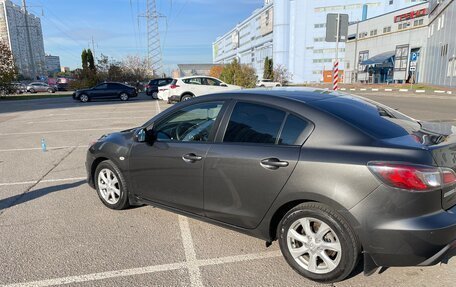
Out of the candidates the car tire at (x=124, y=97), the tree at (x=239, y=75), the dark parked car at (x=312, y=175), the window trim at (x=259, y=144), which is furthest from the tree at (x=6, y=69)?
the window trim at (x=259, y=144)

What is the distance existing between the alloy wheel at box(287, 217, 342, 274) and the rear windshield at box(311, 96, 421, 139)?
0.88 m

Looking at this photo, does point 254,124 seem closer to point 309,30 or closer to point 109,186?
point 109,186

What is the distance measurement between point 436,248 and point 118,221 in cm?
331

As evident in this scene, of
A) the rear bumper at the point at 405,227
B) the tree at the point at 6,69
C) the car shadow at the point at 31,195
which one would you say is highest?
the tree at the point at 6,69

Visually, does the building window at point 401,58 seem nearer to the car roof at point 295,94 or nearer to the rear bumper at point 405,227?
the car roof at point 295,94

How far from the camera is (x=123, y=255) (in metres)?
3.35

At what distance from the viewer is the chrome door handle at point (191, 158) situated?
11.0ft

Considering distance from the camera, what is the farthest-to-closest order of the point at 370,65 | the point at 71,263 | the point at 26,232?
1. the point at 370,65
2. the point at 26,232
3. the point at 71,263

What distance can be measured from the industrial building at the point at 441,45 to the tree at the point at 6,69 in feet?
130

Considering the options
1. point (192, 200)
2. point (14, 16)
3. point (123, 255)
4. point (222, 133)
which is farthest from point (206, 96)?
point (14, 16)

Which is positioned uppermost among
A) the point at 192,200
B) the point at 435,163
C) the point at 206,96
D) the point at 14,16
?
the point at 14,16

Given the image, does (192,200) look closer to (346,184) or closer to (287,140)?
(287,140)

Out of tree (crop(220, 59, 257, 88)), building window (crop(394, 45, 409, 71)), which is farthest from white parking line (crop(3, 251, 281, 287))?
building window (crop(394, 45, 409, 71))

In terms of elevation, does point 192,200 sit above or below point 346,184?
below
